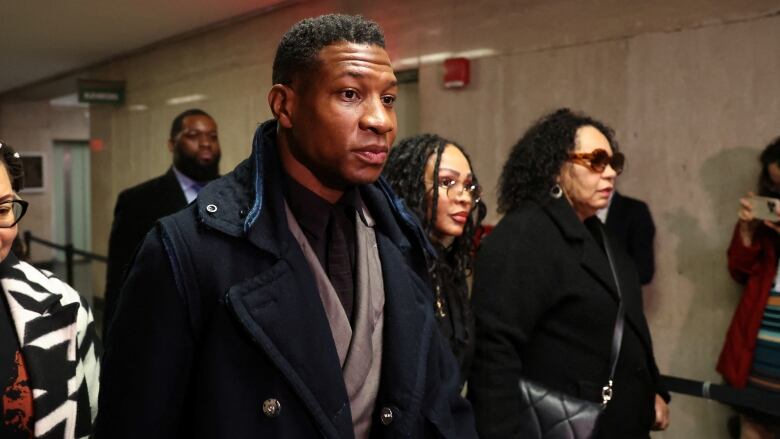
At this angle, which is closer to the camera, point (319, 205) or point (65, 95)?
point (319, 205)

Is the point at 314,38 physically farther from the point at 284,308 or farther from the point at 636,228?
the point at 636,228

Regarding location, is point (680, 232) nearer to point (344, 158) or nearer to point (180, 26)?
point (344, 158)

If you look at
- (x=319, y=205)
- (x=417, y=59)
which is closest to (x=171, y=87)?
(x=417, y=59)

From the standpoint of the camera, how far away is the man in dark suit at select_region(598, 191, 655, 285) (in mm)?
4312

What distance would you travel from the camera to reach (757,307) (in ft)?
12.1

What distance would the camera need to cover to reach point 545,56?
4.88 m

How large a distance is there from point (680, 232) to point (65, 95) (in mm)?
12294

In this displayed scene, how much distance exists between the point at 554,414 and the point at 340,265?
4.04 ft

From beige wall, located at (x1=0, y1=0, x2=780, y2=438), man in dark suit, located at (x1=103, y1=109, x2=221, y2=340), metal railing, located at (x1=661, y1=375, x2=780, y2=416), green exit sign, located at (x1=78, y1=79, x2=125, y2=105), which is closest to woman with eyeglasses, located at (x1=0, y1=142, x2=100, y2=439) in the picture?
man in dark suit, located at (x1=103, y1=109, x2=221, y2=340)

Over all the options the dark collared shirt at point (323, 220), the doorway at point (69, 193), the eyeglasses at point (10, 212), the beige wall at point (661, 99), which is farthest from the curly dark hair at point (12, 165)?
the doorway at point (69, 193)

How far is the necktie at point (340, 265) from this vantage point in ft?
4.84

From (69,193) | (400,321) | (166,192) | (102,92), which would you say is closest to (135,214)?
(166,192)

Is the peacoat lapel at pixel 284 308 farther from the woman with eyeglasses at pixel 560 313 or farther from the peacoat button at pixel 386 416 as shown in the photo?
the woman with eyeglasses at pixel 560 313

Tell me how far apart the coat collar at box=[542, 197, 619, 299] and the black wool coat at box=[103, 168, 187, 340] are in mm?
2335
